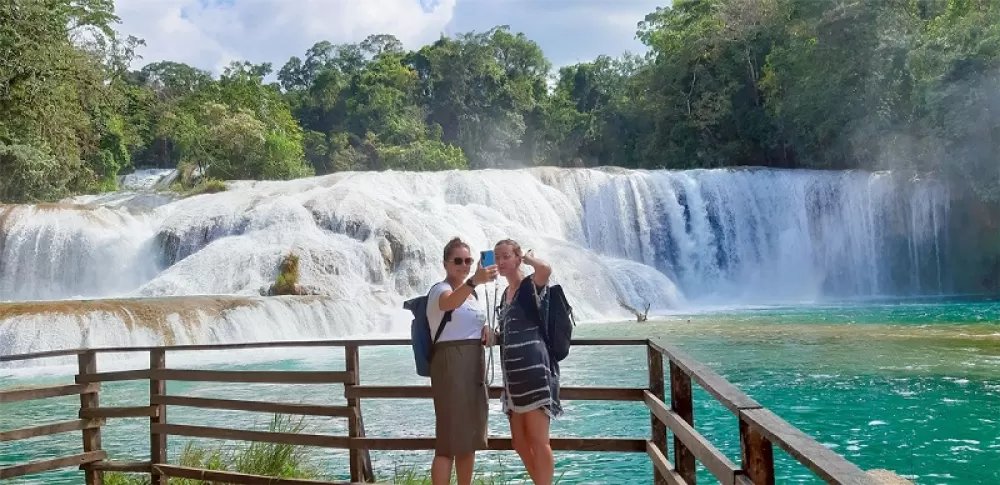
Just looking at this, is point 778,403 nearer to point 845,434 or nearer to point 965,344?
point 845,434

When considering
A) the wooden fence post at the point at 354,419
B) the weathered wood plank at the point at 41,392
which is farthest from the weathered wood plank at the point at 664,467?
the weathered wood plank at the point at 41,392

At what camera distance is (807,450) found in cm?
215

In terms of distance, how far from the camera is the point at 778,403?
11.5 metres

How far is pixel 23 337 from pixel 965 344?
15.8m

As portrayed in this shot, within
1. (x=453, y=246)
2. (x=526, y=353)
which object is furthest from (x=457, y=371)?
(x=453, y=246)

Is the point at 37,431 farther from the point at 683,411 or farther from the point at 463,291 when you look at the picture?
the point at 683,411

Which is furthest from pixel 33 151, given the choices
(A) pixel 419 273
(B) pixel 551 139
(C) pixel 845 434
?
(B) pixel 551 139

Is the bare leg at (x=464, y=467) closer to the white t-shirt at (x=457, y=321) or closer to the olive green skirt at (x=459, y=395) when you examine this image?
the olive green skirt at (x=459, y=395)

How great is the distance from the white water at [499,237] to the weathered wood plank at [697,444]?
47.4 feet

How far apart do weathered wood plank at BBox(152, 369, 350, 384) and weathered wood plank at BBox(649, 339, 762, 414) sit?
1.81 metres

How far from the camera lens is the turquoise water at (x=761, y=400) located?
8.87 m

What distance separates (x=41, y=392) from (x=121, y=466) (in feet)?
2.16

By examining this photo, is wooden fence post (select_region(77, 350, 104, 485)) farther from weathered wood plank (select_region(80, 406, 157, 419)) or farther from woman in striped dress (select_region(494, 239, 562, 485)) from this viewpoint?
woman in striped dress (select_region(494, 239, 562, 485))

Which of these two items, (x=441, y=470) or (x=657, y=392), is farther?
(x=657, y=392)
